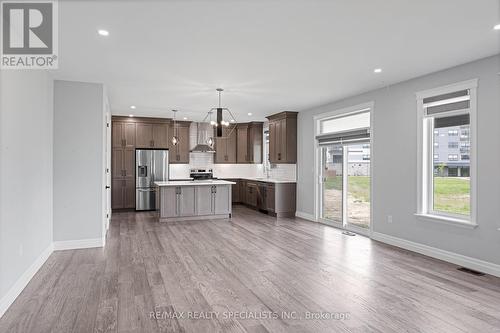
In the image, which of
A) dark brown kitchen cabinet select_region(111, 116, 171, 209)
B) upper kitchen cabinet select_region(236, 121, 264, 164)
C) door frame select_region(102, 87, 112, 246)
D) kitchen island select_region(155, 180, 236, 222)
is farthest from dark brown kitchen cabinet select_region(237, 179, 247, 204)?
door frame select_region(102, 87, 112, 246)

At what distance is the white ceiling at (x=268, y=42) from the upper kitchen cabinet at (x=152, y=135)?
344 centimetres

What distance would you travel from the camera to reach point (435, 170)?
4887 mm

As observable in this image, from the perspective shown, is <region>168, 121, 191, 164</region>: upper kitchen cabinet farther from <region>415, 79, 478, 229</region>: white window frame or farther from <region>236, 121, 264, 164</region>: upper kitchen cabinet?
<region>415, 79, 478, 229</region>: white window frame

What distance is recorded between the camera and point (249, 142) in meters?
10.7

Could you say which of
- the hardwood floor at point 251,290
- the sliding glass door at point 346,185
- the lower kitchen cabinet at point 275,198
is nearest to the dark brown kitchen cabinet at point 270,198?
the lower kitchen cabinet at point 275,198

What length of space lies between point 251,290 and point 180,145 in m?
7.20

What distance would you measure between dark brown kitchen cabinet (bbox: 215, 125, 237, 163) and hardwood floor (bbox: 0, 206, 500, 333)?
5454mm

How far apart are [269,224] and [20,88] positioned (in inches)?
207

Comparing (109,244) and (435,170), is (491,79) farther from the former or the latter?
(109,244)

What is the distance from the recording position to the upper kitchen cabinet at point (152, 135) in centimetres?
910

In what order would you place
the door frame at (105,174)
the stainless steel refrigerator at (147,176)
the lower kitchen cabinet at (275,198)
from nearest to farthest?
1. the door frame at (105,174)
2. the lower kitchen cabinet at (275,198)
3. the stainless steel refrigerator at (147,176)

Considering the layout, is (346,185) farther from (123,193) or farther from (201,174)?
(123,193)

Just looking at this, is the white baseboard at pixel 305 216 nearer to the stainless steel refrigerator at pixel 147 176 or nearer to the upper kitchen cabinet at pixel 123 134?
the stainless steel refrigerator at pixel 147 176

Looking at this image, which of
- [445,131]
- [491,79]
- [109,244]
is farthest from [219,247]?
[491,79]
